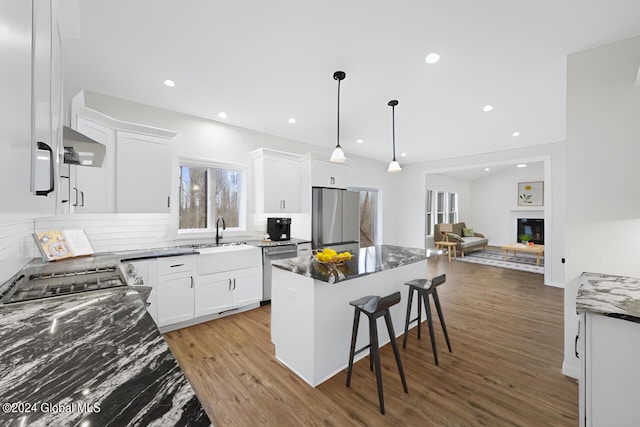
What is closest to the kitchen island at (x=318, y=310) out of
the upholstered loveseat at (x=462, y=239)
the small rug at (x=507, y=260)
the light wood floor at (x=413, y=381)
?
the light wood floor at (x=413, y=381)

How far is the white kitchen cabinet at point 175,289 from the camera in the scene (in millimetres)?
2799

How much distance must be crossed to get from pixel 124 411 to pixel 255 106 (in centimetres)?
338

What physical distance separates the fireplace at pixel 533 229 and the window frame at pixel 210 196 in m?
9.11

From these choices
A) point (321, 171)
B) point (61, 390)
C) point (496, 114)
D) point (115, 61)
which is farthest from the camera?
point (321, 171)

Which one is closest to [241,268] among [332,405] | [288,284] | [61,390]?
[288,284]

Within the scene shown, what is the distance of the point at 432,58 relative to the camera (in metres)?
2.29

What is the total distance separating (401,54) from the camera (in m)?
2.25

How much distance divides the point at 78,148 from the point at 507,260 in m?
8.70

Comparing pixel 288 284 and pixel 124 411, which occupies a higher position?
pixel 124 411

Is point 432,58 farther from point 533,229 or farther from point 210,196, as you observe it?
point 533,229

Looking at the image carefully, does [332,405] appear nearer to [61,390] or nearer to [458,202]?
[61,390]

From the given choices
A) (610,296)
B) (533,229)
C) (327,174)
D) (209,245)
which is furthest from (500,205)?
(209,245)

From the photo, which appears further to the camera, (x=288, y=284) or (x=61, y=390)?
(x=288, y=284)

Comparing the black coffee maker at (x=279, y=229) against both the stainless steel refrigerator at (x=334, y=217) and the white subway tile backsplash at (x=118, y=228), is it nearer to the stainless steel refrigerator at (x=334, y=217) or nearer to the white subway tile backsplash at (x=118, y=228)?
the stainless steel refrigerator at (x=334, y=217)
